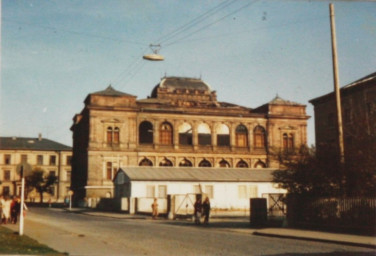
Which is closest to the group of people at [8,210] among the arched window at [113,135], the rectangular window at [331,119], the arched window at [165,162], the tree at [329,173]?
the tree at [329,173]

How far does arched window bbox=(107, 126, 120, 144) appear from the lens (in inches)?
2837

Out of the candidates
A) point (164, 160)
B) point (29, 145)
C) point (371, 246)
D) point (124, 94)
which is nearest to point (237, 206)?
point (164, 160)

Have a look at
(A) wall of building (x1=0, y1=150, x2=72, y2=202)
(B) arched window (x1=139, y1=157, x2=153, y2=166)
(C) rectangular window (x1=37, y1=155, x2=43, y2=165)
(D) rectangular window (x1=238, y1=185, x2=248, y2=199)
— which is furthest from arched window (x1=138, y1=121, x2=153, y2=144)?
(C) rectangular window (x1=37, y1=155, x2=43, y2=165)

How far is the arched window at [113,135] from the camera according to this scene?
72.1 m

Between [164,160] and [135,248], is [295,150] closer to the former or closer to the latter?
[135,248]

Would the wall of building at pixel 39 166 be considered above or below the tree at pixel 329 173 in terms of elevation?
above

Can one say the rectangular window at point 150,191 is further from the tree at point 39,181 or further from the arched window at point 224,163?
the tree at point 39,181

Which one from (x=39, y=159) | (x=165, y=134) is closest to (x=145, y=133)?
(x=165, y=134)

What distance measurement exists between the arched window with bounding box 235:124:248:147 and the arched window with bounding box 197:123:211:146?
16.3ft

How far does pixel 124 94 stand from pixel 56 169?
135 feet

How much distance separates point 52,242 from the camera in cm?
1645

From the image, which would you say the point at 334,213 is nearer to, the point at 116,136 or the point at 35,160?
the point at 116,136

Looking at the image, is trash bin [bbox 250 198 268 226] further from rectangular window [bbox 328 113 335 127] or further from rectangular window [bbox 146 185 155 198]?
rectangular window [bbox 146 185 155 198]

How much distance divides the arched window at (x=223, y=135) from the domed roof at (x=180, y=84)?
23.1 m
